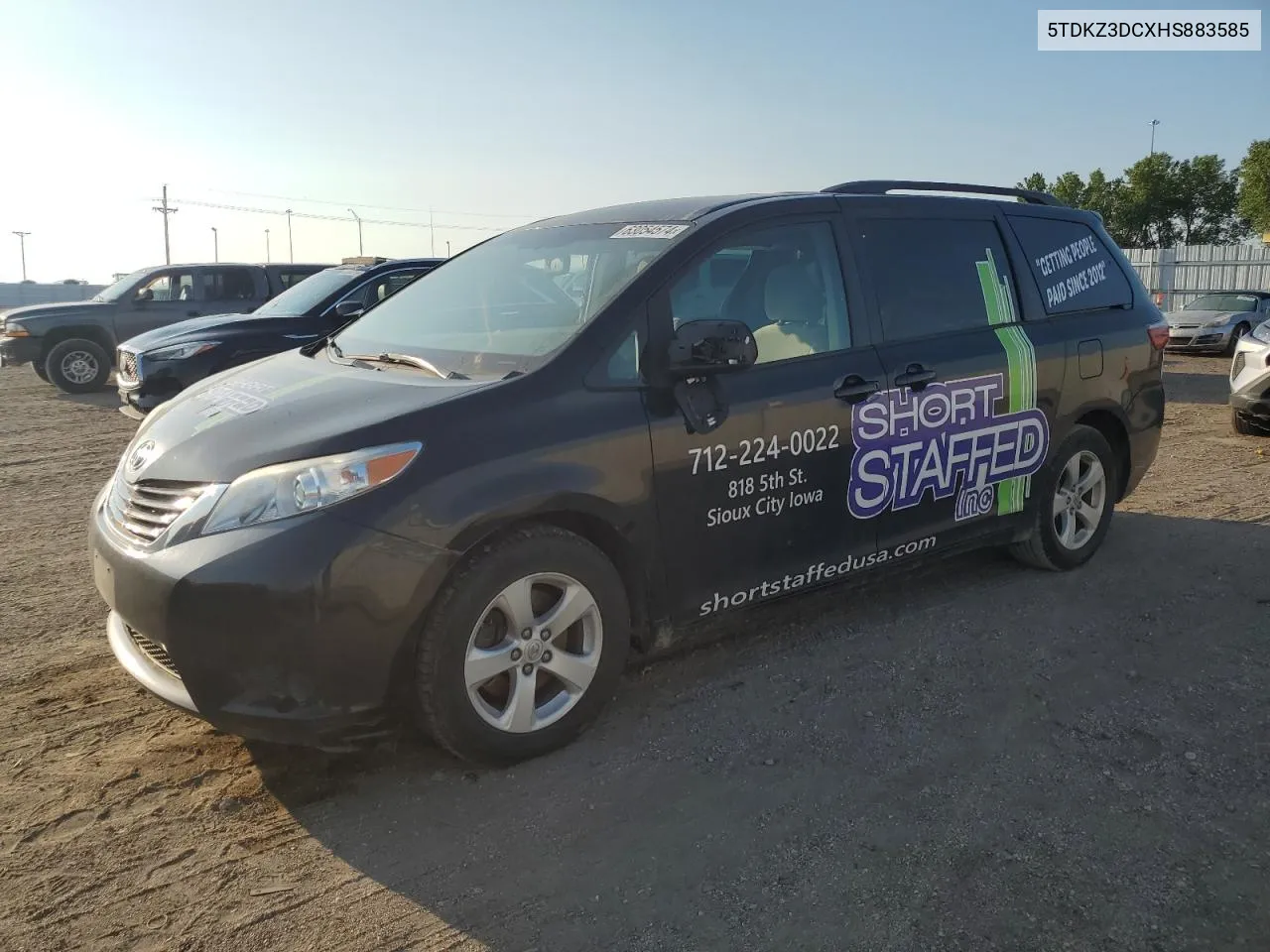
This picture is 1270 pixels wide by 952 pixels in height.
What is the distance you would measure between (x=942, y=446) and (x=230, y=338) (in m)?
7.13

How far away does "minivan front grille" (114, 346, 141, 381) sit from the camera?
30.1 ft

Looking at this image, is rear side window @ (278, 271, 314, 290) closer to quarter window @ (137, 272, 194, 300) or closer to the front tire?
quarter window @ (137, 272, 194, 300)

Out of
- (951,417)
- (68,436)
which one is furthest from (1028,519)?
(68,436)

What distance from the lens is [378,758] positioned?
3.33 metres

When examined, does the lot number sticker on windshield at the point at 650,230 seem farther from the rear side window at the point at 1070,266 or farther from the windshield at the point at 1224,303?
the windshield at the point at 1224,303

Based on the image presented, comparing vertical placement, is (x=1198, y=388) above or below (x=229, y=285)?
below

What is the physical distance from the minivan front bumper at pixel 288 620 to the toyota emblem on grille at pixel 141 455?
47cm

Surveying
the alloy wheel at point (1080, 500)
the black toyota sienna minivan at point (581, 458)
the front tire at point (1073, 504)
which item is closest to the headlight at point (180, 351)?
the black toyota sienna minivan at point (581, 458)

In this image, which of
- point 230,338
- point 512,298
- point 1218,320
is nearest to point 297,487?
point 512,298

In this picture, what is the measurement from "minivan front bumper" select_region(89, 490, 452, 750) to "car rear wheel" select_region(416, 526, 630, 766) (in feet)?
0.41

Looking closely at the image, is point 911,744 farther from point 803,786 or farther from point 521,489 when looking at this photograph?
point 521,489

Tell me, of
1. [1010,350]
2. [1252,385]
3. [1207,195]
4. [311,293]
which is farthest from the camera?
[1207,195]

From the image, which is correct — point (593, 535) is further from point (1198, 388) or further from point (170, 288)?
point (1198, 388)

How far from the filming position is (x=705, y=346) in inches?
135
